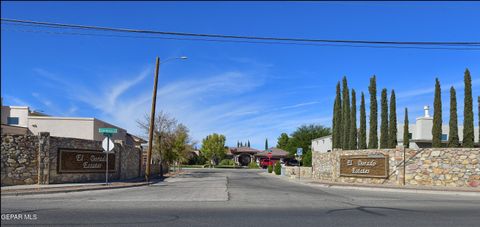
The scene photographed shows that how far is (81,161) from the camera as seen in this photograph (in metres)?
26.1

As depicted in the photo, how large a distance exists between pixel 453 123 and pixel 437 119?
1028mm

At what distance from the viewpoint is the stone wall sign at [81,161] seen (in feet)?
81.0

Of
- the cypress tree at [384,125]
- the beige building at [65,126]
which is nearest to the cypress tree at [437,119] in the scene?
the cypress tree at [384,125]

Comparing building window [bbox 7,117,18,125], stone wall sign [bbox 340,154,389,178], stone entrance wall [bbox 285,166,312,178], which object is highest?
building window [bbox 7,117,18,125]

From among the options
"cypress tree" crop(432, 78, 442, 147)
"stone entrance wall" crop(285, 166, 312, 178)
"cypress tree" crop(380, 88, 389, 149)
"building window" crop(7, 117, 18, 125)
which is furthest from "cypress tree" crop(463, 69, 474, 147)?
"building window" crop(7, 117, 18, 125)

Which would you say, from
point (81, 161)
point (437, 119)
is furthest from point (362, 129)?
point (81, 161)

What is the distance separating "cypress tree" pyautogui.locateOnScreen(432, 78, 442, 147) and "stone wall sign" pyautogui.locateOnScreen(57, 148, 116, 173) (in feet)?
67.8

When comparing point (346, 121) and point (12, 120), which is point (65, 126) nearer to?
point (12, 120)

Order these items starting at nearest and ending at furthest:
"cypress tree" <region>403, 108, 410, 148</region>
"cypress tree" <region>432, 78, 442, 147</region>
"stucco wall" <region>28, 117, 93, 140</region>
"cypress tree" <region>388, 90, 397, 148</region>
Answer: "cypress tree" <region>432, 78, 442, 147</region> < "cypress tree" <region>388, 90, 397, 148</region> < "cypress tree" <region>403, 108, 410, 148</region> < "stucco wall" <region>28, 117, 93, 140</region>

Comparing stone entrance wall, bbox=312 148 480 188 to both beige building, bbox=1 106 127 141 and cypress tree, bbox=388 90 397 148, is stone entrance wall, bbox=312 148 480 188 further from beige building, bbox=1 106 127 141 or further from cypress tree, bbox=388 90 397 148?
beige building, bbox=1 106 127 141

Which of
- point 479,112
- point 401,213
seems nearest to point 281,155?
point 479,112

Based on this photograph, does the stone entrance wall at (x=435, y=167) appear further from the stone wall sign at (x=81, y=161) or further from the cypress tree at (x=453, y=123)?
the stone wall sign at (x=81, y=161)

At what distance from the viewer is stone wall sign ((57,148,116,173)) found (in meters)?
24.7

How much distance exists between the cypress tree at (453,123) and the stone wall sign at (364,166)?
4269 mm
